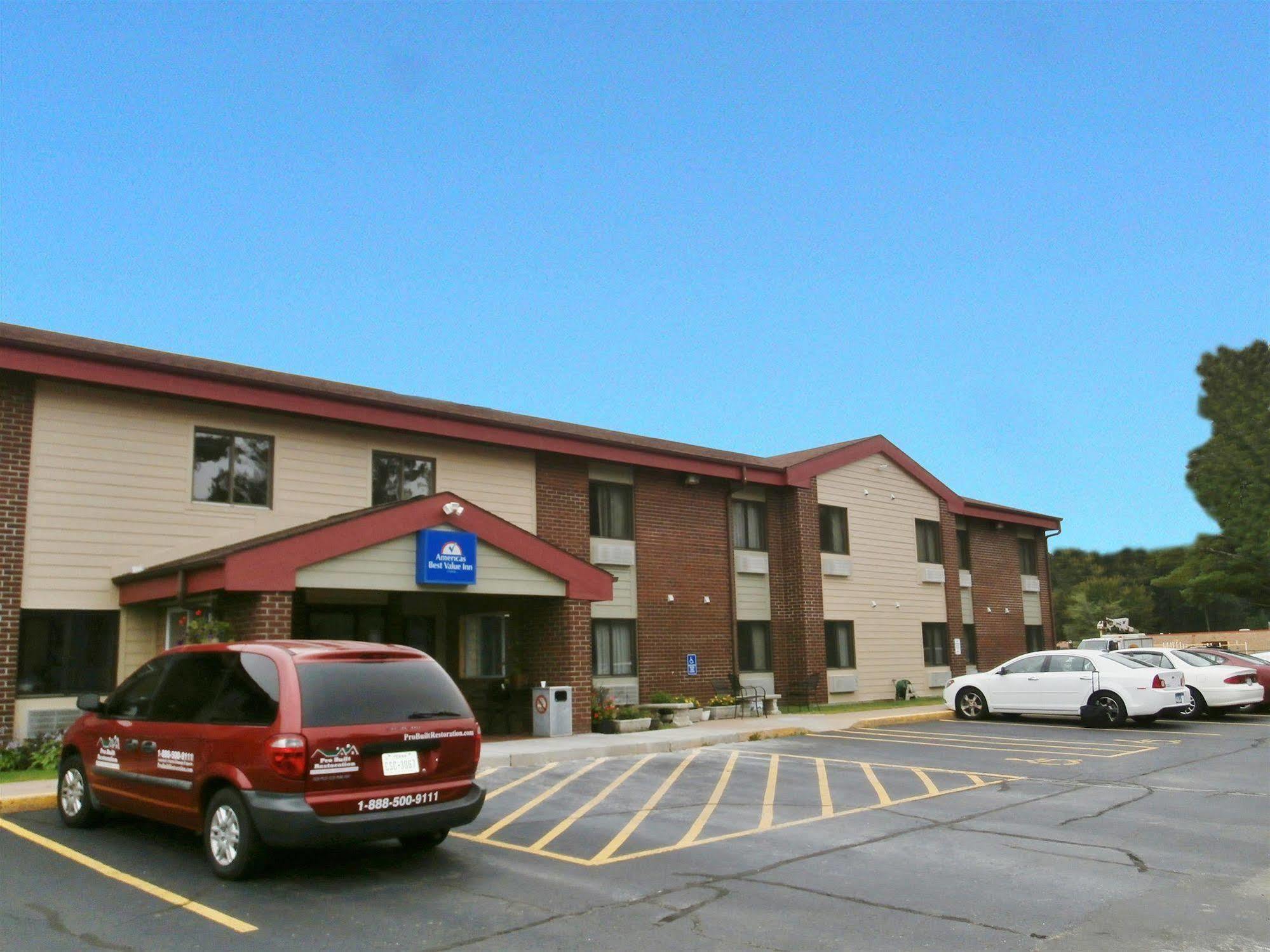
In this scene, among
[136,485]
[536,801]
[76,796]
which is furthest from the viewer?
[136,485]

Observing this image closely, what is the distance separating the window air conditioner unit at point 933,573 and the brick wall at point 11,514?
73.1ft

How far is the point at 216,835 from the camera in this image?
7.60m

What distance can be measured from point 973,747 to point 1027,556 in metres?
20.4

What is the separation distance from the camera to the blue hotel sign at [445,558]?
15477 millimetres

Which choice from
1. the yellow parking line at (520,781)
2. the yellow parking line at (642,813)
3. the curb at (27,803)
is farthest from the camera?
the yellow parking line at (520,781)

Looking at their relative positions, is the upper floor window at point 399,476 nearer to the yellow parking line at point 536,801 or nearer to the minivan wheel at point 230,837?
the yellow parking line at point 536,801

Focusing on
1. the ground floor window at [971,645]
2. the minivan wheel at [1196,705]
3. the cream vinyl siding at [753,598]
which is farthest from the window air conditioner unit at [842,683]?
the minivan wheel at [1196,705]

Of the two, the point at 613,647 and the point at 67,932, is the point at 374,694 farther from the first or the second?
the point at 613,647

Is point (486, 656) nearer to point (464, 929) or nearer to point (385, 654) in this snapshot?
point (385, 654)

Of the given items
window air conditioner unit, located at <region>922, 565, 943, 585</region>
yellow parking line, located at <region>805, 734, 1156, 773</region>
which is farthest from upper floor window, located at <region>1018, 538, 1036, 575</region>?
yellow parking line, located at <region>805, 734, 1156, 773</region>

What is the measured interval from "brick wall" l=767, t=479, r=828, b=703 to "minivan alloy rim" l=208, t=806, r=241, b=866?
1855 centimetres

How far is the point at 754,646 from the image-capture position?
2491 cm

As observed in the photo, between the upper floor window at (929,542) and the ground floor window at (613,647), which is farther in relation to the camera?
the upper floor window at (929,542)

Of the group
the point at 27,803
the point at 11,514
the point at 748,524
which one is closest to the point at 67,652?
the point at 11,514
